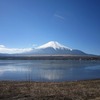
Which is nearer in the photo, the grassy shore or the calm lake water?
the grassy shore

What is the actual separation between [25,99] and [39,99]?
3.25 ft

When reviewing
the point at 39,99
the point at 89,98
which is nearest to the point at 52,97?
the point at 39,99

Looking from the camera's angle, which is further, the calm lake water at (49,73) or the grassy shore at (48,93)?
the calm lake water at (49,73)

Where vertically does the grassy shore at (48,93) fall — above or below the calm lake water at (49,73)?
above

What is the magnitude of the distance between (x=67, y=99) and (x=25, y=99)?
303cm

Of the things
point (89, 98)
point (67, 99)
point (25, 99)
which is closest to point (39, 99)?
point (25, 99)

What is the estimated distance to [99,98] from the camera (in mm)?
15578

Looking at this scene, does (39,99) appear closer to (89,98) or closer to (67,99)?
(67,99)

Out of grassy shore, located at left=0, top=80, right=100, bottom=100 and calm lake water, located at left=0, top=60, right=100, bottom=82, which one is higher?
grassy shore, located at left=0, top=80, right=100, bottom=100

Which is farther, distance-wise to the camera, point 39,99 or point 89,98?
point 89,98

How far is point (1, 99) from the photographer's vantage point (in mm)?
14945

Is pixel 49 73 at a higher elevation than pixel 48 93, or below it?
below

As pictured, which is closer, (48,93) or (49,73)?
(48,93)

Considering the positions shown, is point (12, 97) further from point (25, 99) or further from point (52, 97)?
point (52, 97)
